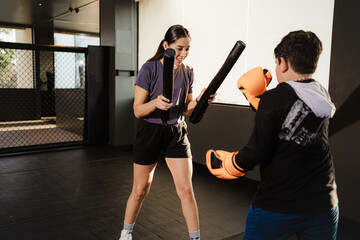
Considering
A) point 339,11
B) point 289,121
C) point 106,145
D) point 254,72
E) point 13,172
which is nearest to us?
point 289,121

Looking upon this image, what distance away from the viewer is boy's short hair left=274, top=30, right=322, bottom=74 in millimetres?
1104

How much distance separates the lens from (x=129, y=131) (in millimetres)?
5785

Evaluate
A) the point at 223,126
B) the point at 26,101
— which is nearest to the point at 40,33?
the point at 26,101

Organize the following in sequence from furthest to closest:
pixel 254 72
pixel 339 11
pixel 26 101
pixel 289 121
A: pixel 26 101 → pixel 339 11 → pixel 254 72 → pixel 289 121

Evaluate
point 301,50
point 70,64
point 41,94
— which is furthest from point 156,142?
point 41,94

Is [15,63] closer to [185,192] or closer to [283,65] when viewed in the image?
[185,192]

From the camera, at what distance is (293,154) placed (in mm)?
1115

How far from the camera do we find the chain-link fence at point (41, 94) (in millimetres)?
6758

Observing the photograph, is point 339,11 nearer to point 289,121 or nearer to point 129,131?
point 289,121

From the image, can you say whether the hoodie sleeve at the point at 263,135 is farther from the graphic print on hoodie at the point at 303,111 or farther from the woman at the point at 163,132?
the woman at the point at 163,132

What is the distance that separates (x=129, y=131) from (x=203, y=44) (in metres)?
2.22

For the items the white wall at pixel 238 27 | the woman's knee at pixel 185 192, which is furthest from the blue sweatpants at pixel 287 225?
the white wall at pixel 238 27

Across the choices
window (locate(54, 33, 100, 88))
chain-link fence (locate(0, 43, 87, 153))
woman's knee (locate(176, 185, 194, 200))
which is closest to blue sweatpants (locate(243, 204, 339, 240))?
woman's knee (locate(176, 185, 194, 200))

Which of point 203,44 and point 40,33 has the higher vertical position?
point 40,33
